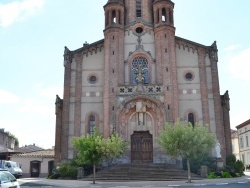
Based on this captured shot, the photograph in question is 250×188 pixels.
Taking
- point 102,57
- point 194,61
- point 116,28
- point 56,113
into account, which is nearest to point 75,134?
point 56,113

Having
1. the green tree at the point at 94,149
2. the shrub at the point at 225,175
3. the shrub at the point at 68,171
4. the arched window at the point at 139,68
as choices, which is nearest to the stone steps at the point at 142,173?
the shrub at the point at 68,171

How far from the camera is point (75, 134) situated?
3347 centimetres

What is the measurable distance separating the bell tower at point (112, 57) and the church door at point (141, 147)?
3025 mm

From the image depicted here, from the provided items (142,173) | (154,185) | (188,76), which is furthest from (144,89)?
(154,185)

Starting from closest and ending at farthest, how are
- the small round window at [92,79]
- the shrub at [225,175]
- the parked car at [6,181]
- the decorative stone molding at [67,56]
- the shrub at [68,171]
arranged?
the parked car at [6,181] → the shrub at [225,175] → the shrub at [68,171] → the small round window at [92,79] → the decorative stone molding at [67,56]

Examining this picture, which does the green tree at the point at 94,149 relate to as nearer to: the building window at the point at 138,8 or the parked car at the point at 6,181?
the parked car at the point at 6,181

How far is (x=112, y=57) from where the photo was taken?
113 ft

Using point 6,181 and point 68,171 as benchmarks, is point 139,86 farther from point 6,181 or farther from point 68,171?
point 6,181

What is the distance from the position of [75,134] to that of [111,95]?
18.6 ft

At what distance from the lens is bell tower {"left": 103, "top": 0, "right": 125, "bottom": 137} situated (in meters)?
32.7

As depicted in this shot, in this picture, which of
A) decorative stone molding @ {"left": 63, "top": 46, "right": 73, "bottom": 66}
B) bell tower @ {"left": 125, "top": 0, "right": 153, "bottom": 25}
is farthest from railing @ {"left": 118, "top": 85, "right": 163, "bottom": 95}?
bell tower @ {"left": 125, "top": 0, "right": 153, "bottom": 25}

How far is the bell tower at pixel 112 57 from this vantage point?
3267 cm

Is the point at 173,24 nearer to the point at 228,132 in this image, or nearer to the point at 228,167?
the point at 228,132

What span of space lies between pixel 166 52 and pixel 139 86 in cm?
491
